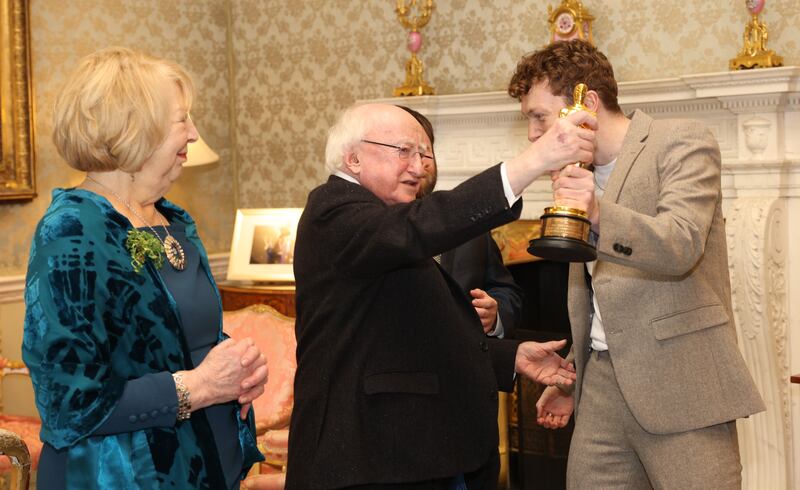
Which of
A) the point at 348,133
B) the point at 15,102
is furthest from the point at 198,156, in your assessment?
the point at 348,133

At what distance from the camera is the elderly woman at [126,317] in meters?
1.92

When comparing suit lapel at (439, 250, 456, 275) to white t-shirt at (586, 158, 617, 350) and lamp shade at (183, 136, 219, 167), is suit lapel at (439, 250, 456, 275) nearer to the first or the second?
white t-shirt at (586, 158, 617, 350)

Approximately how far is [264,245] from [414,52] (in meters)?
1.45

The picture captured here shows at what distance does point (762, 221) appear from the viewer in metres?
4.32

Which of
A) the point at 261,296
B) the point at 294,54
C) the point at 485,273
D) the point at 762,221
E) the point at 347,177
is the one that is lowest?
the point at 261,296

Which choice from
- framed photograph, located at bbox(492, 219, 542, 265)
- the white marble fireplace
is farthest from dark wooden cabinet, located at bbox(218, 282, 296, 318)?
the white marble fireplace

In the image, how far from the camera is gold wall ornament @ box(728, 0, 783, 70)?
173 inches

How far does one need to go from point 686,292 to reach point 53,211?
60.4 inches

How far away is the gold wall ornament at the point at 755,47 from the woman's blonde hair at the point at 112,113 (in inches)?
125

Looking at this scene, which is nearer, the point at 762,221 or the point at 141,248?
the point at 141,248

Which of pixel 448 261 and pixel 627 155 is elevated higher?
pixel 627 155

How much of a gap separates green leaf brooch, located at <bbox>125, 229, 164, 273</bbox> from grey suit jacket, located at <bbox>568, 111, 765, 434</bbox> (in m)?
1.14

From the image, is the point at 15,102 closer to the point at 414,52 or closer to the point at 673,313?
the point at 414,52

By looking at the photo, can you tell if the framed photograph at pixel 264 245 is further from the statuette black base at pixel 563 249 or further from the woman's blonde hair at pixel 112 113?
the statuette black base at pixel 563 249
